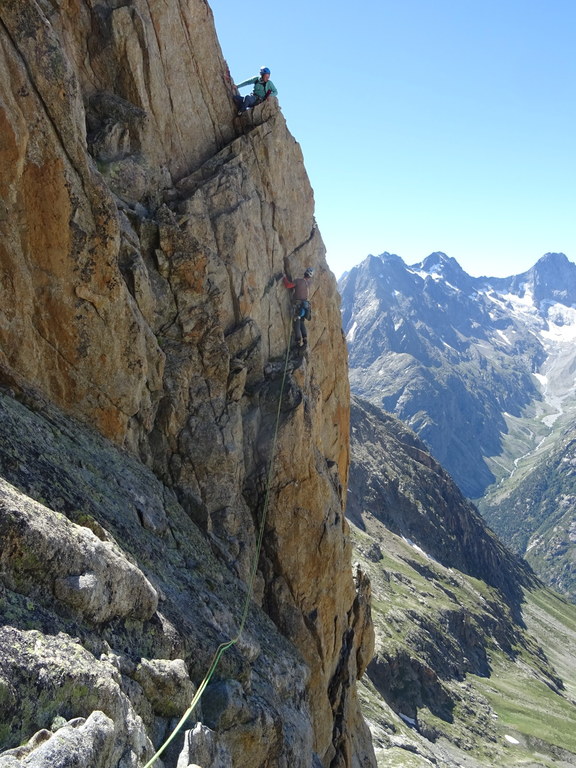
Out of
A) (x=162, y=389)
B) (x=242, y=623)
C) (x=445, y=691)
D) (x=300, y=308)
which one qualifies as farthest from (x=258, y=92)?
(x=445, y=691)

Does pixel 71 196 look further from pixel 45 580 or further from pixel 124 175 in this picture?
pixel 45 580

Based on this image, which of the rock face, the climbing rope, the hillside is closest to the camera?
the climbing rope

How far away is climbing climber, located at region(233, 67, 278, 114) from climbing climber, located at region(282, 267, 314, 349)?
963 cm

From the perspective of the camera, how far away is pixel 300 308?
33.3 m

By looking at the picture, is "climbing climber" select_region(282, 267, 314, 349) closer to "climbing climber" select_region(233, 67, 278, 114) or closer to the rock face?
the rock face

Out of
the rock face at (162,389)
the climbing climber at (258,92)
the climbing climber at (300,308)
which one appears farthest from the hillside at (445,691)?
the climbing climber at (258,92)

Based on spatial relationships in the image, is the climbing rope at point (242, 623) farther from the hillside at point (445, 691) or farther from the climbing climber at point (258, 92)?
the hillside at point (445, 691)

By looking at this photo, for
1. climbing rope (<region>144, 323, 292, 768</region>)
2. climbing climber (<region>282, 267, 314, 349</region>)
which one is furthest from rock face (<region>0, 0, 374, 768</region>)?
climbing climber (<region>282, 267, 314, 349</region>)

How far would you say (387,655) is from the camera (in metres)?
130

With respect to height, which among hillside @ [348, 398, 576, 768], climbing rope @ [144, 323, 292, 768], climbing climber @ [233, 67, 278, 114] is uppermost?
climbing climber @ [233, 67, 278, 114]

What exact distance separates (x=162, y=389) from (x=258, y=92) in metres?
19.0

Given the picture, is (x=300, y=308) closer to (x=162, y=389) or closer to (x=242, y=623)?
(x=162, y=389)

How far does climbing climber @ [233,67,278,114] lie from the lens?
107 feet

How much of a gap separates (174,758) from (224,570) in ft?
32.3
